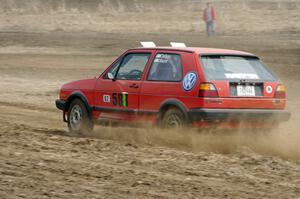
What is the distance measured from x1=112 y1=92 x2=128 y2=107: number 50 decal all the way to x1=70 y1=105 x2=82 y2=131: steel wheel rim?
97 centimetres

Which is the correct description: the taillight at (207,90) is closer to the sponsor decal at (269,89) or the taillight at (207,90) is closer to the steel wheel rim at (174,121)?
the steel wheel rim at (174,121)

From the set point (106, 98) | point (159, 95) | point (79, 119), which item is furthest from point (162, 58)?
point (79, 119)

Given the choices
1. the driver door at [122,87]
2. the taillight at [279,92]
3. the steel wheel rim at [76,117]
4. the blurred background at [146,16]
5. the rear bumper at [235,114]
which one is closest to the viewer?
the rear bumper at [235,114]

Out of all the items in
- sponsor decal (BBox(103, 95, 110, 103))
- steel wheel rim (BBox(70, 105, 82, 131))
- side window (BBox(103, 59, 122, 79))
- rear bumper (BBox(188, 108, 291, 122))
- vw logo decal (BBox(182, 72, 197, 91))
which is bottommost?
steel wheel rim (BBox(70, 105, 82, 131))

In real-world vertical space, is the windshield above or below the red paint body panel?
above

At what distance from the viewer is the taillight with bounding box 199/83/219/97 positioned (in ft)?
34.8

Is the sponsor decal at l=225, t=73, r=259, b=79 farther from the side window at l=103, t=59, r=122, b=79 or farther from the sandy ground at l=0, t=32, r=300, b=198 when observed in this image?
the side window at l=103, t=59, r=122, b=79

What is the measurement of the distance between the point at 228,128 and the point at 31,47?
23545 millimetres

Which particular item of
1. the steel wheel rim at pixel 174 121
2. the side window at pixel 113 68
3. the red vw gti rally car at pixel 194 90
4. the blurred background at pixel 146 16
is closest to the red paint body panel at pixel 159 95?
the red vw gti rally car at pixel 194 90

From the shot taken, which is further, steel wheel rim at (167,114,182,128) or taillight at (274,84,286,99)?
taillight at (274,84,286,99)

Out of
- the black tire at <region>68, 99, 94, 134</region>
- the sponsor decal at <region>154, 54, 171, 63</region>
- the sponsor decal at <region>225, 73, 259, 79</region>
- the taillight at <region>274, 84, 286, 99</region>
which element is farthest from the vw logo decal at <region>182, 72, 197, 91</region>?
the black tire at <region>68, 99, 94, 134</region>

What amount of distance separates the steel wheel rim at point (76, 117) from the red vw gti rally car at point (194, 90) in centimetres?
74

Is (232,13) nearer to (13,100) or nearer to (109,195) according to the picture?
(13,100)

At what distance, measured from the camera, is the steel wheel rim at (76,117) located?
12805 mm
